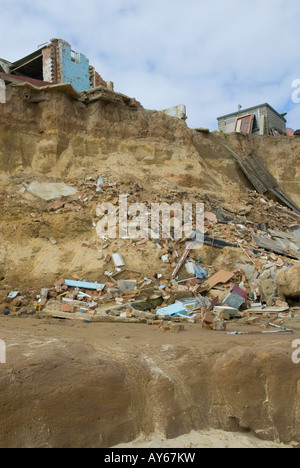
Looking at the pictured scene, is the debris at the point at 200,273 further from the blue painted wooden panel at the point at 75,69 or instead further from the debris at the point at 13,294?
the blue painted wooden panel at the point at 75,69

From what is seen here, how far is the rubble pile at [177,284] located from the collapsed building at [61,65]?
8.12 meters

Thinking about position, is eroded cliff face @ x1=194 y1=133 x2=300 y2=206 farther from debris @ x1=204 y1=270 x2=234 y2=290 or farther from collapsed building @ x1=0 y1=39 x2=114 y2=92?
debris @ x1=204 y1=270 x2=234 y2=290

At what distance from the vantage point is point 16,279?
876 cm

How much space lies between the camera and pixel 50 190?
10953 mm

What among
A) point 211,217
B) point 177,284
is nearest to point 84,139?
point 211,217

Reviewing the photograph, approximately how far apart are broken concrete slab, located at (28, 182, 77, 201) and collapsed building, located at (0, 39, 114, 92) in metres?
7.20

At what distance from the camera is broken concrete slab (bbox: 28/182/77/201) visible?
1069 cm

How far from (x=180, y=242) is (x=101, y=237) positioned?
2.21 meters

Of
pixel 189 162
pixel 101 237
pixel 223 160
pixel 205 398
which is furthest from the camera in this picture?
pixel 223 160

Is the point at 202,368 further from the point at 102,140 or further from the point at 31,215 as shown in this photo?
the point at 102,140

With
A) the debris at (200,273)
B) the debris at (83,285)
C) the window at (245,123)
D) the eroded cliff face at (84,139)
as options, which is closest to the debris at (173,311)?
the debris at (200,273)

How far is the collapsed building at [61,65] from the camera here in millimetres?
16797

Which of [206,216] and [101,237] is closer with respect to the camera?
[101,237]
